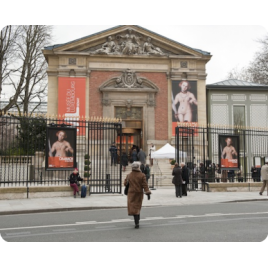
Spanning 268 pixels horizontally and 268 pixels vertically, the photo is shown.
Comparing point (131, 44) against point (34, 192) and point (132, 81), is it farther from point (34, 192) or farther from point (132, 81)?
point (34, 192)

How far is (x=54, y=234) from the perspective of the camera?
27.7ft

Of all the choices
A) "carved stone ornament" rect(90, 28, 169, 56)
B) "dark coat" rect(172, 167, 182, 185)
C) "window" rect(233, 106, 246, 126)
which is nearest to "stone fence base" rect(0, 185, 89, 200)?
"dark coat" rect(172, 167, 182, 185)

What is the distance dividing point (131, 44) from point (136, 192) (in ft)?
84.9

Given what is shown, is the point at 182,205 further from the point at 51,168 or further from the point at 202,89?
the point at 202,89

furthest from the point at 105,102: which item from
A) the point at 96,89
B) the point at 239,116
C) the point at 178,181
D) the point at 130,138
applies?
the point at 178,181

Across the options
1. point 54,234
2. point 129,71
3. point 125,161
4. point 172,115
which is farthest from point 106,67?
point 54,234

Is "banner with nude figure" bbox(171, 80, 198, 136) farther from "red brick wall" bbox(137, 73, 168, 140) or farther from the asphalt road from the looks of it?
the asphalt road

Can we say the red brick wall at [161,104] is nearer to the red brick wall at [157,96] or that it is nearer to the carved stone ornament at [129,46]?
the red brick wall at [157,96]

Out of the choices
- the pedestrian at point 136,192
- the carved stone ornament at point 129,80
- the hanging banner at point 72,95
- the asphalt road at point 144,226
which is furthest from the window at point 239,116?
the pedestrian at point 136,192

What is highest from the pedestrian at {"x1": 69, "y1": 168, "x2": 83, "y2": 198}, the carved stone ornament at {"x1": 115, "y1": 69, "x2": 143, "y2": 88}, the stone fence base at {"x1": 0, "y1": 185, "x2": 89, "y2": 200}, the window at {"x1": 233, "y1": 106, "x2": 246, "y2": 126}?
the carved stone ornament at {"x1": 115, "y1": 69, "x2": 143, "y2": 88}

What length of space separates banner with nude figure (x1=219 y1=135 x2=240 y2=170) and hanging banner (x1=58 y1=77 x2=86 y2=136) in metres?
15.4

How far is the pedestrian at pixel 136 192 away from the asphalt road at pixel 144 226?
382mm

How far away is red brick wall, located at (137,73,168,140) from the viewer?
33.4m

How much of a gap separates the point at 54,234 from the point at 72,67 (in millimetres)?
25852
